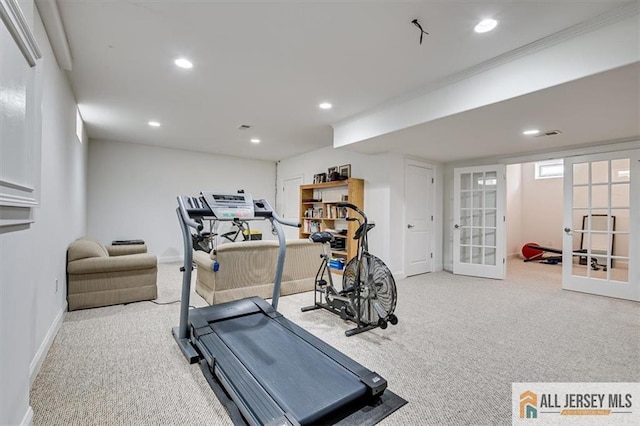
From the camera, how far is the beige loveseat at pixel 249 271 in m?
3.31

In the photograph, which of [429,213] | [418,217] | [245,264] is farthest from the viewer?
[429,213]

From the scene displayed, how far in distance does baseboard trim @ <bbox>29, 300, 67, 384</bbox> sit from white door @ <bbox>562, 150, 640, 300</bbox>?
6.09 m

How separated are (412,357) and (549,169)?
7.44 meters

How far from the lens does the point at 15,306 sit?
131cm

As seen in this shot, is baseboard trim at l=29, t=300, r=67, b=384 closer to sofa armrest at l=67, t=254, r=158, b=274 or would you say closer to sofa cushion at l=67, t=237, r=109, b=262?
sofa armrest at l=67, t=254, r=158, b=274

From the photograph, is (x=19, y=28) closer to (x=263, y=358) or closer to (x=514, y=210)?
(x=263, y=358)

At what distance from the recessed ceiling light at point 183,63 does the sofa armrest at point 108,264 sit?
2.20 meters

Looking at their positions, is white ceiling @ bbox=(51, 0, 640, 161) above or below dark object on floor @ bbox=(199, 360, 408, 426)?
above

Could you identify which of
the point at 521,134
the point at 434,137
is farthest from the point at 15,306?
the point at 521,134

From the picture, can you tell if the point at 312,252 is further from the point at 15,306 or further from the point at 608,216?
the point at 608,216

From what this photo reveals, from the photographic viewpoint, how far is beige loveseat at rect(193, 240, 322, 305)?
3.31 metres

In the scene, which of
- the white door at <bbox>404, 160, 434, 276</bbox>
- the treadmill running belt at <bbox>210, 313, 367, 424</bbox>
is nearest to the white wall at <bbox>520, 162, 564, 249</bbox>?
the white door at <bbox>404, 160, 434, 276</bbox>

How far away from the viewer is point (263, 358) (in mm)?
1938

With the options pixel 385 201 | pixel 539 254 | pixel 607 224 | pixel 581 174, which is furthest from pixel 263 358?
pixel 539 254
